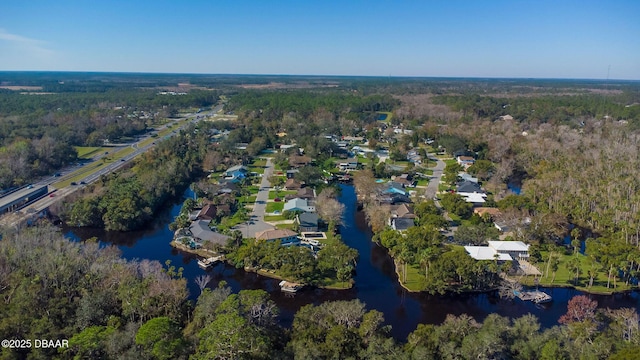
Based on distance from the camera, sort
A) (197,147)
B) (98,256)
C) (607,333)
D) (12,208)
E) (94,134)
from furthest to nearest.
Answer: (94,134)
(197,147)
(12,208)
(98,256)
(607,333)

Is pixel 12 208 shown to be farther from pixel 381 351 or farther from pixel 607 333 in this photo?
pixel 607 333

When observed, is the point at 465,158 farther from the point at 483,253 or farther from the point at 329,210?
the point at 483,253

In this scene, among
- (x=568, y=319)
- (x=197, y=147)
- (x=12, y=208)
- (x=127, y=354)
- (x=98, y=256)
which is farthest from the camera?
(x=197, y=147)

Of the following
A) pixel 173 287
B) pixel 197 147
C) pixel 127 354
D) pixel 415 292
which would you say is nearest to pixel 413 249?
pixel 415 292

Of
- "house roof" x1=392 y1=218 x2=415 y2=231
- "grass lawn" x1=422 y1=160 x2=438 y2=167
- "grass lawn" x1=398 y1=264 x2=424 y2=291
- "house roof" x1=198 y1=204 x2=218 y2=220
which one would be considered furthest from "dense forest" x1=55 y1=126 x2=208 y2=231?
"grass lawn" x1=422 y1=160 x2=438 y2=167

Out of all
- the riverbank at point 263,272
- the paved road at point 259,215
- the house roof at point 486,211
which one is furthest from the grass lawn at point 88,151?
the house roof at point 486,211

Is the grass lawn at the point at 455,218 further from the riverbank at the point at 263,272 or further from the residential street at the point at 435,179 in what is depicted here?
the riverbank at the point at 263,272

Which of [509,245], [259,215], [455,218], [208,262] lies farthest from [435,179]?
[208,262]
